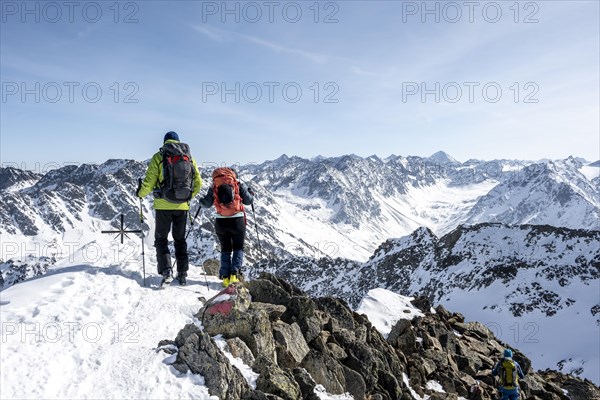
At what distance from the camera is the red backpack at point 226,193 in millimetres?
12523

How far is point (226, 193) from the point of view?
12.5 meters

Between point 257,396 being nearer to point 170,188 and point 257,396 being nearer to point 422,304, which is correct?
point 170,188

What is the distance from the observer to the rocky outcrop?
9.02 metres

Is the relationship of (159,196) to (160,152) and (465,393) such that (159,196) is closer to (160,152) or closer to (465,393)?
(160,152)

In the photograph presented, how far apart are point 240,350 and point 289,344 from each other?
187cm

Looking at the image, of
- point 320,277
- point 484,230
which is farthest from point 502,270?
point 320,277

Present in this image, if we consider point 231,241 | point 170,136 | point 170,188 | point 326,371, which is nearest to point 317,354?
point 326,371

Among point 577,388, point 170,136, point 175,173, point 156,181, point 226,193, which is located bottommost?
point 577,388

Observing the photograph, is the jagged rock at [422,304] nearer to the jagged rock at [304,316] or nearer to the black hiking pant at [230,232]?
the jagged rock at [304,316]

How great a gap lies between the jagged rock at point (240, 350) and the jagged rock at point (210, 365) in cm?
60

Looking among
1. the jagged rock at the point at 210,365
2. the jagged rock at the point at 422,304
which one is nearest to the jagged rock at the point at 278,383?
the jagged rock at the point at 210,365

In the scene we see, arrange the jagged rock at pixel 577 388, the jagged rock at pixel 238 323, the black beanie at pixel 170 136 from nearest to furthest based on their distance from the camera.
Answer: the jagged rock at pixel 238 323 → the black beanie at pixel 170 136 → the jagged rock at pixel 577 388

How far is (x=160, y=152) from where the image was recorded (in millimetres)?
12031

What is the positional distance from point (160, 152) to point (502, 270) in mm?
84735
